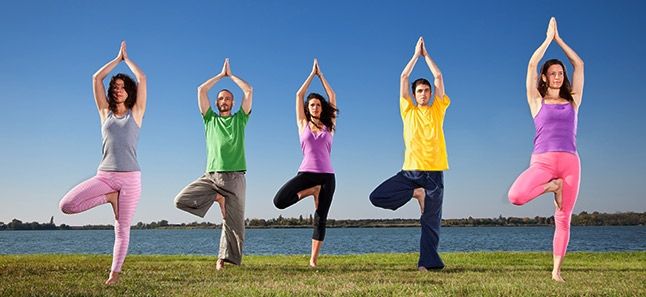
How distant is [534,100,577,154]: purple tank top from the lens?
361 inches

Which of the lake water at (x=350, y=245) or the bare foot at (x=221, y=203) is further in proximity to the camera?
the lake water at (x=350, y=245)

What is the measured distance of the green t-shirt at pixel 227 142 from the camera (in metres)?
11.4

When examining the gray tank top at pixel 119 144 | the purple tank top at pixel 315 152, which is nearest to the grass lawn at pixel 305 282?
the gray tank top at pixel 119 144

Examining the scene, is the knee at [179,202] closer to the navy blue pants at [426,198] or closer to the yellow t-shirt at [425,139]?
the navy blue pants at [426,198]

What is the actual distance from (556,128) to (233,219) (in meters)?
6.08

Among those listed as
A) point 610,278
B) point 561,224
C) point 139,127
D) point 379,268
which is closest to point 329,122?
point 379,268

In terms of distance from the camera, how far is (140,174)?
364 inches

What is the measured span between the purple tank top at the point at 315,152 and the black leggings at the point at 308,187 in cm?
12

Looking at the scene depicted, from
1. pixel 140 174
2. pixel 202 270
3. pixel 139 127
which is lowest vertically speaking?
pixel 202 270

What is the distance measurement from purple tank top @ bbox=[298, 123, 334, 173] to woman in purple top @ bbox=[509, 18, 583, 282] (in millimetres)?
3859

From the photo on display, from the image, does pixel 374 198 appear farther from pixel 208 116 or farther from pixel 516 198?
pixel 208 116

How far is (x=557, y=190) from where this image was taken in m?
9.32

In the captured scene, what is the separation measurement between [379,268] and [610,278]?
13.7 feet

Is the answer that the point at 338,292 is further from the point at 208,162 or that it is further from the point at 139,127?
the point at 208,162
